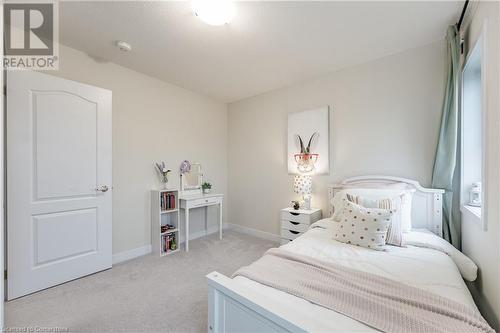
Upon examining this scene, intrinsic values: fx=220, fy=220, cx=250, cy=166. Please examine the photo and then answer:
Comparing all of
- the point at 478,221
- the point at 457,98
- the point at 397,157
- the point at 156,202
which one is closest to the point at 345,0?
the point at 457,98

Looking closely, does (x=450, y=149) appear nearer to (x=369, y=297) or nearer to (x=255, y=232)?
(x=369, y=297)

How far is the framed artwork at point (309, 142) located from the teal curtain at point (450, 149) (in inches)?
45.8

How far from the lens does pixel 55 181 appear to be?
2154 mm

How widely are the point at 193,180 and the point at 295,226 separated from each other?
1.78 m

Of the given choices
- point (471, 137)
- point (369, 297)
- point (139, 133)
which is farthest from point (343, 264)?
point (139, 133)

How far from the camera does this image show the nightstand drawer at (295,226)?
276cm

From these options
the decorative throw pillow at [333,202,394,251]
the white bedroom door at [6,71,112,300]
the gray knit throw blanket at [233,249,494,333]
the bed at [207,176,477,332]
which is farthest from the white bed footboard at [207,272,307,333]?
the white bedroom door at [6,71,112,300]

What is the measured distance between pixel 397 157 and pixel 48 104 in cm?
362

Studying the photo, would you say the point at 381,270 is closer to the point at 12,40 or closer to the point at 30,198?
the point at 30,198

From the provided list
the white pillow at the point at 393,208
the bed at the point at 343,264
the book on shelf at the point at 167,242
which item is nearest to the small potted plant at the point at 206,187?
the book on shelf at the point at 167,242

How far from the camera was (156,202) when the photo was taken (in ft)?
9.73

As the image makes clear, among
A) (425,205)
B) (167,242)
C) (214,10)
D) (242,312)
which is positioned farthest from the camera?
(167,242)

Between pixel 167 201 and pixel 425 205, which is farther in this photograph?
pixel 167 201

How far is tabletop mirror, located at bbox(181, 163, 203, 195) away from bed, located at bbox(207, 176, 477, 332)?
2020mm
